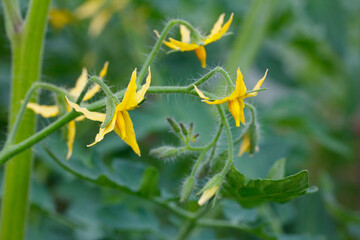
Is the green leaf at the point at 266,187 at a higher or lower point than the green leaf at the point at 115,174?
lower

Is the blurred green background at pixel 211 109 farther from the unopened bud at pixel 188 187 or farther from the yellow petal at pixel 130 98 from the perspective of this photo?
the yellow petal at pixel 130 98

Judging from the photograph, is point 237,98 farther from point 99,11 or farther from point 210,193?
point 99,11

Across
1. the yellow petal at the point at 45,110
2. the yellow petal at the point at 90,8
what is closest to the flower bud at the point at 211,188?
the yellow petal at the point at 45,110

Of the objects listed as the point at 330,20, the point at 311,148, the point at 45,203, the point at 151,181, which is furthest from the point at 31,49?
the point at 311,148

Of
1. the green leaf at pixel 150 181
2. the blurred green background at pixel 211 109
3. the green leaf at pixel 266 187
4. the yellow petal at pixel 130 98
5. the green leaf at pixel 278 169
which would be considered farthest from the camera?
the blurred green background at pixel 211 109

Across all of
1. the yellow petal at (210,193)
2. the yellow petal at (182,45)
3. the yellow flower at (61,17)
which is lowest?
the yellow petal at (210,193)

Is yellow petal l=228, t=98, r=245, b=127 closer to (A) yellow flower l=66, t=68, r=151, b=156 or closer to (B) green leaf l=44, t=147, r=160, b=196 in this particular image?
(A) yellow flower l=66, t=68, r=151, b=156

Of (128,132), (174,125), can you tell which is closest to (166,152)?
(174,125)

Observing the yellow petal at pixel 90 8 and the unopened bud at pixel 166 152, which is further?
the yellow petal at pixel 90 8
